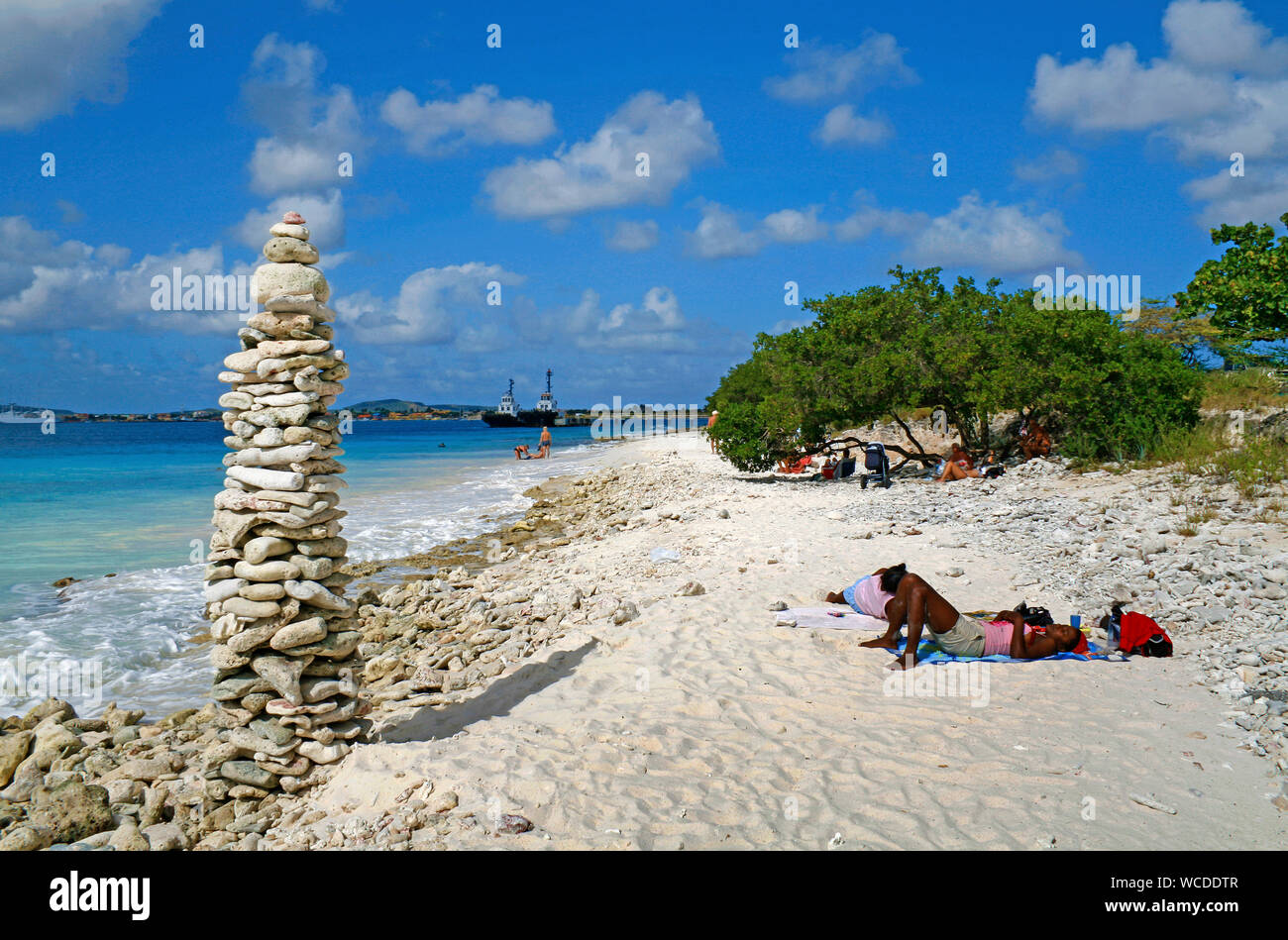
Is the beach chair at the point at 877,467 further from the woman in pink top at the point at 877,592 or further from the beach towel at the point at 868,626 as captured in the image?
the beach towel at the point at 868,626

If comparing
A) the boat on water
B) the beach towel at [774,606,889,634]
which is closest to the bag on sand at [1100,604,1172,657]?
the beach towel at [774,606,889,634]

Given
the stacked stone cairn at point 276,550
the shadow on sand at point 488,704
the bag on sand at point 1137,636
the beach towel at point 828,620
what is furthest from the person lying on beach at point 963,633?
the stacked stone cairn at point 276,550

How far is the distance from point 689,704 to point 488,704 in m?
1.80

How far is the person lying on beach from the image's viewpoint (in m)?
7.11

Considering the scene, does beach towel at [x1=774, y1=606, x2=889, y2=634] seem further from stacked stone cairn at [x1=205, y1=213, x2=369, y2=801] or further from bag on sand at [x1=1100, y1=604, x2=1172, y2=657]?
stacked stone cairn at [x1=205, y1=213, x2=369, y2=801]

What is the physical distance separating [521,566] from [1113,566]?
29.4 feet

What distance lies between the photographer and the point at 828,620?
8047 mm

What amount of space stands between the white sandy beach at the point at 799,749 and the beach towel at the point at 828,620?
16cm

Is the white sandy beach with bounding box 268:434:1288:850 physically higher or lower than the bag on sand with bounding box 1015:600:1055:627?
lower

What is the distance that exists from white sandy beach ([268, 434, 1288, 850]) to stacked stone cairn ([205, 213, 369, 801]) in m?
0.53

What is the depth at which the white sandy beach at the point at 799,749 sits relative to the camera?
432 centimetres
